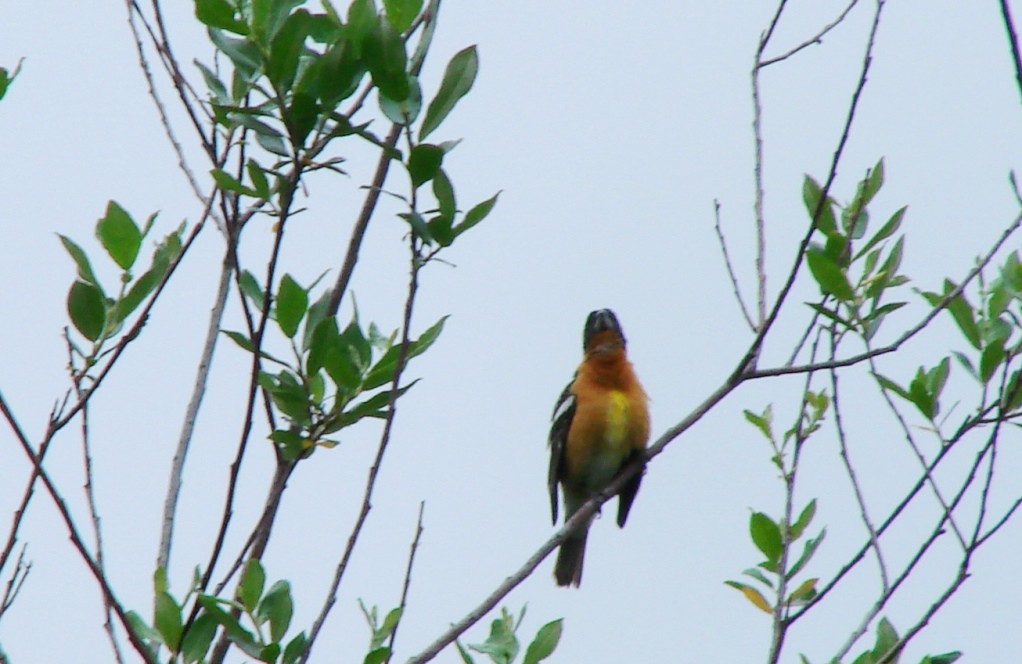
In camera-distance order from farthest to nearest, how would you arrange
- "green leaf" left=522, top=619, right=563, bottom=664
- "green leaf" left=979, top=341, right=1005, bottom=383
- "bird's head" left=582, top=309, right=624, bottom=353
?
"bird's head" left=582, top=309, right=624, bottom=353, "green leaf" left=979, top=341, right=1005, bottom=383, "green leaf" left=522, top=619, right=563, bottom=664

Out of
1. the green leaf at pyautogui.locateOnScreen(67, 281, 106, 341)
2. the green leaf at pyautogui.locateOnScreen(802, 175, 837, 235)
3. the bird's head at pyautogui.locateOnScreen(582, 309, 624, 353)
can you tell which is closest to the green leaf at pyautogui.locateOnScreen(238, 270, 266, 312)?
the green leaf at pyautogui.locateOnScreen(67, 281, 106, 341)

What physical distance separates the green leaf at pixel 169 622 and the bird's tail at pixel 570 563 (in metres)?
5.16

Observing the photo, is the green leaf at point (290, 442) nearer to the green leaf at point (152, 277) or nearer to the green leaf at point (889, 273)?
the green leaf at point (152, 277)

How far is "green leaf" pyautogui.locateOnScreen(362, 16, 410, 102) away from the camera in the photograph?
9.36 ft

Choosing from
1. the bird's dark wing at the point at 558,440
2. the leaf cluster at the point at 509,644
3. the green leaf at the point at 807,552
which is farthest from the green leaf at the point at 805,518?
the bird's dark wing at the point at 558,440

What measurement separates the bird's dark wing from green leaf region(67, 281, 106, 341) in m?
4.56

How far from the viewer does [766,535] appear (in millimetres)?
4516

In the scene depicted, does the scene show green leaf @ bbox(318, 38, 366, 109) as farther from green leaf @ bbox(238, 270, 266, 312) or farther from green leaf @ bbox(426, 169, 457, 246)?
green leaf @ bbox(238, 270, 266, 312)

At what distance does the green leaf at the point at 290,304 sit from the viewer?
123 inches

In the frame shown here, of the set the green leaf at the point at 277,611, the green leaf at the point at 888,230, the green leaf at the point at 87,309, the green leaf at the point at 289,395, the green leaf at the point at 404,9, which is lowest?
the green leaf at the point at 277,611

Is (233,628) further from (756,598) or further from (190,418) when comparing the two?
(756,598)

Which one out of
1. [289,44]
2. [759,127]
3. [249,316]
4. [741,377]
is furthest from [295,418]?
[759,127]

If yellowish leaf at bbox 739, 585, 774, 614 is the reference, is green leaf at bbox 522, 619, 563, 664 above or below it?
below

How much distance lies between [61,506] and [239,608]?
0.47 meters
